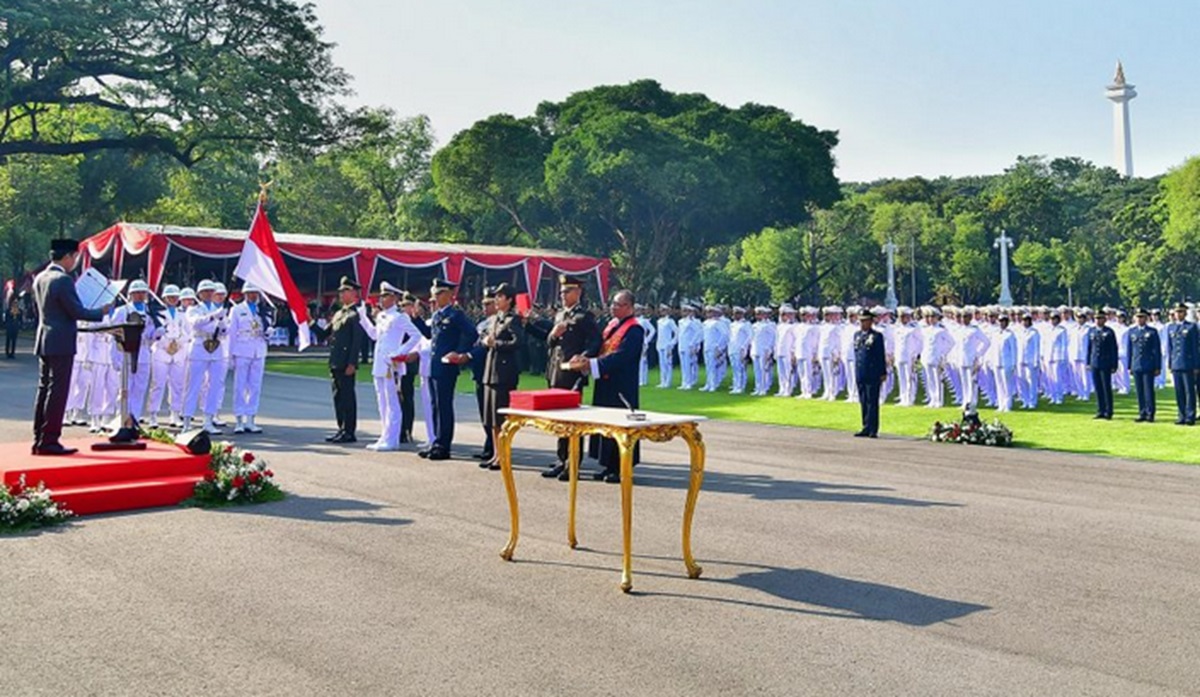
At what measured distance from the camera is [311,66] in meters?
30.6

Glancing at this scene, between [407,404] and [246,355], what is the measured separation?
2988 mm

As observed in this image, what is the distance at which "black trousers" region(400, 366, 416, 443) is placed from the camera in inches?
488

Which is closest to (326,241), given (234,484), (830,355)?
(830,355)

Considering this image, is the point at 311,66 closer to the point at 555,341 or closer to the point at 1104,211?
the point at 555,341

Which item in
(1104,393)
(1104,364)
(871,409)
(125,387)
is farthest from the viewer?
(1104,364)

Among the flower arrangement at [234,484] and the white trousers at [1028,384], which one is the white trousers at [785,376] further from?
the flower arrangement at [234,484]

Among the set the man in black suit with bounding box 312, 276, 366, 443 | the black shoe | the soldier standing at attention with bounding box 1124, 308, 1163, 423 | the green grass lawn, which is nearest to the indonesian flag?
the man in black suit with bounding box 312, 276, 366, 443

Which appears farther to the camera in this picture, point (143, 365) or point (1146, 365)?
point (1146, 365)

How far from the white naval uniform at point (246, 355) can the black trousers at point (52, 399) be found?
4.87 metres

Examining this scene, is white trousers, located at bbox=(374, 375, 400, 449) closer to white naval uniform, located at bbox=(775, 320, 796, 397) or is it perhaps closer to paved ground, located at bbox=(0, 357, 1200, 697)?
paved ground, located at bbox=(0, 357, 1200, 697)

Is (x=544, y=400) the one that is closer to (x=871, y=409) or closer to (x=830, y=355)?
(x=871, y=409)

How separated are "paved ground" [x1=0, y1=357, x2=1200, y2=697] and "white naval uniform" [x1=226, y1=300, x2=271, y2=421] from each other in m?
4.60

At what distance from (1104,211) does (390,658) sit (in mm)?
85333

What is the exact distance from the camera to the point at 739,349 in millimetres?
22000
